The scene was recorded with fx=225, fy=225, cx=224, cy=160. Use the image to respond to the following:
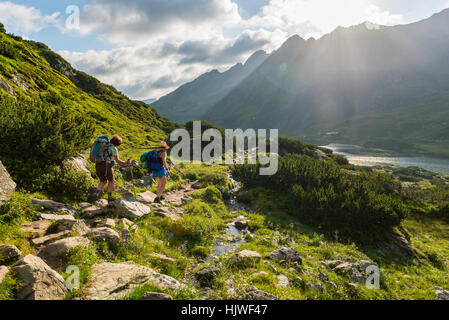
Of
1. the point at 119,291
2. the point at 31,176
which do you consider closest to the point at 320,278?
the point at 119,291

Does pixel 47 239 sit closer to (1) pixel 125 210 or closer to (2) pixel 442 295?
(1) pixel 125 210

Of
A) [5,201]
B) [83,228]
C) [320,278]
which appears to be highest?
[5,201]

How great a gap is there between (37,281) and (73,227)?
2640mm

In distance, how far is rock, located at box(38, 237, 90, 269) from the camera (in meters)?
5.46

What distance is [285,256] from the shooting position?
29.8ft

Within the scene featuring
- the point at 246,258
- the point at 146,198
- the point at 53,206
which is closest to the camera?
the point at 53,206

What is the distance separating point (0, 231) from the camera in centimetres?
564

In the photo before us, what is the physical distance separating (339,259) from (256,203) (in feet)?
29.5

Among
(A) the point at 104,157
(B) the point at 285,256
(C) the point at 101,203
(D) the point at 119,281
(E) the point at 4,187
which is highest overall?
(A) the point at 104,157

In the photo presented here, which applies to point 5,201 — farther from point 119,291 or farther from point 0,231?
point 119,291

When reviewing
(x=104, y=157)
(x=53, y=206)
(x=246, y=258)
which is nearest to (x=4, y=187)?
(x=53, y=206)

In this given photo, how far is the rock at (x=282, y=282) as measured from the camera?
6.99 m

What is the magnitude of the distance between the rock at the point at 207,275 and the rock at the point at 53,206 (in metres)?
5.16

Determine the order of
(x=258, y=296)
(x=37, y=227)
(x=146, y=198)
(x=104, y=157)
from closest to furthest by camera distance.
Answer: (x=258, y=296) → (x=37, y=227) → (x=104, y=157) → (x=146, y=198)
